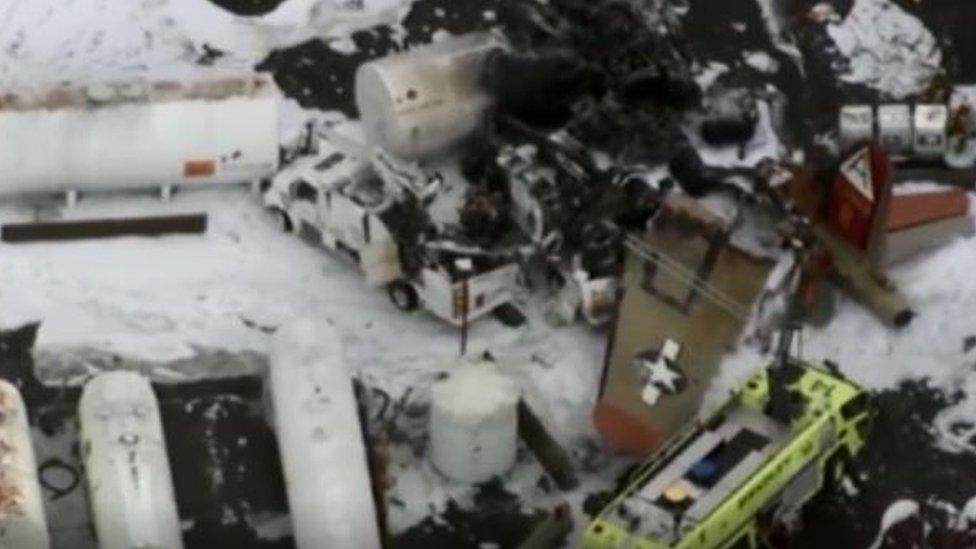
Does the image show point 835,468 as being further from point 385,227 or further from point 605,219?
point 385,227

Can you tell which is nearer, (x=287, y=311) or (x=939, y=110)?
(x=287, y=311)

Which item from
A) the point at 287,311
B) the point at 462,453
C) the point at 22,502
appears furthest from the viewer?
the point at 287,311

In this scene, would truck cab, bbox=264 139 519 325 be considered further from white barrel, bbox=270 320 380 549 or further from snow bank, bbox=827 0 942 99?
snow bank, bbox=827 0 942 99

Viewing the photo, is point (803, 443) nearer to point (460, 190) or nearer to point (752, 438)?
point (752, 438)

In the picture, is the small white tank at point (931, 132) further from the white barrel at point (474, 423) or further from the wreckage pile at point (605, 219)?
the white barrel at point (474, 423)

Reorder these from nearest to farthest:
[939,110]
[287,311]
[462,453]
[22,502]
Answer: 1. [22,502]
2. [462,453]
3. [287,311]
4. [939,110]

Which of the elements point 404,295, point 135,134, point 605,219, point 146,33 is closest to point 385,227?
point 404,295

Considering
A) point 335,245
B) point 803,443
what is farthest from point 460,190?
point 803,443

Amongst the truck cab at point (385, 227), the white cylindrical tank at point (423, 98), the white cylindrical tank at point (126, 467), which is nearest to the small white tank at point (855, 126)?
the white cylindrical tank at point (423, 98)
